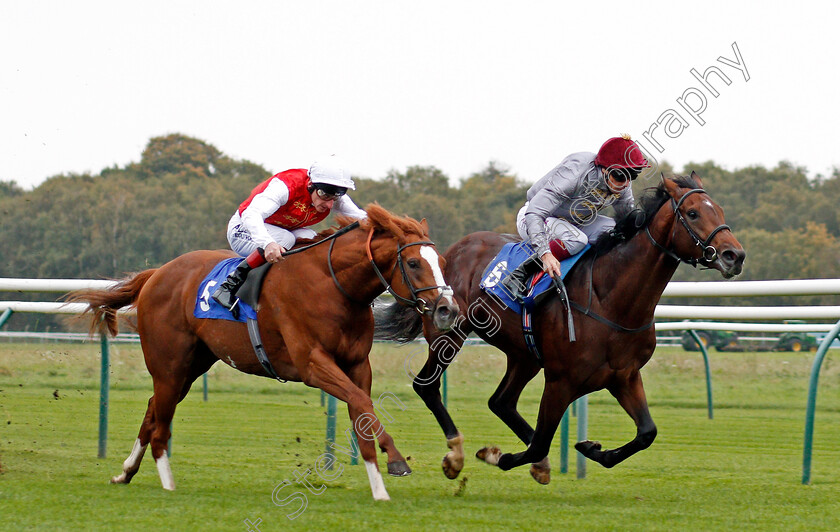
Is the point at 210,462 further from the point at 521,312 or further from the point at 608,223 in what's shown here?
the point at 608,223

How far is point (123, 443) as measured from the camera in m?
8.43

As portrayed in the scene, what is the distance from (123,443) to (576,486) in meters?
4.36

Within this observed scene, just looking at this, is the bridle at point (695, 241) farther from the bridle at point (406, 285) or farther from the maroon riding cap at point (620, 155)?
the bridle at point (406, 285)

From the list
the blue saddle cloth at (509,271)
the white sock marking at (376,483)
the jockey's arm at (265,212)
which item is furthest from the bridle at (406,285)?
the blue saddle cloth at (509,271)

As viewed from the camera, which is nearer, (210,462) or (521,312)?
(521,312)

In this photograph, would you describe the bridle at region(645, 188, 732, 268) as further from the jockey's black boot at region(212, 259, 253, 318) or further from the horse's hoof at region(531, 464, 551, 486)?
the jockey's black boot at region(212, 259, 253, 318)

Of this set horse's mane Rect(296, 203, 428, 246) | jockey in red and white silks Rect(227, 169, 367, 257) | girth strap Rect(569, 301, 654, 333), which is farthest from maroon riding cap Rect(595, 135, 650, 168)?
jockey in red and white silks Rect(227, 169, 367, 257)

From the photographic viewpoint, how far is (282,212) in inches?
241

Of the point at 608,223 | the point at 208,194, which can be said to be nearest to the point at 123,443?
the point at 608,223

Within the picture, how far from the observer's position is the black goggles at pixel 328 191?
19.1 ft

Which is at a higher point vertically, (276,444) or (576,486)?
(576,486)

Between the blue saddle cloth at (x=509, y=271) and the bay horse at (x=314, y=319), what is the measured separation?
980mm

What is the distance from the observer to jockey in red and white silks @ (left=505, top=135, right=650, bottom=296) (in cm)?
589

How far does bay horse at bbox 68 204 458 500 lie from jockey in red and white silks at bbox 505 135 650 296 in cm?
107
